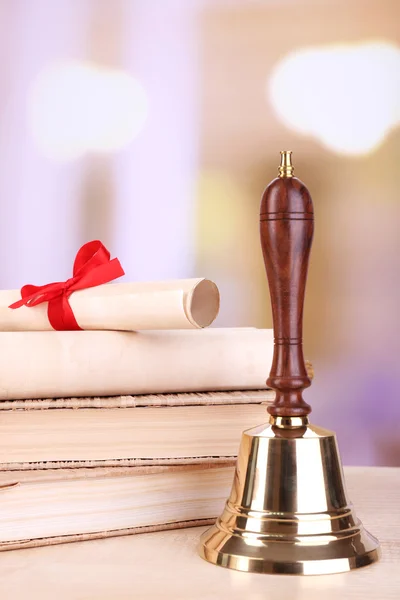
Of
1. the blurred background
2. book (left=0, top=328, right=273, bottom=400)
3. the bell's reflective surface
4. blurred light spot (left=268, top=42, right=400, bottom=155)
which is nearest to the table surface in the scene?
the bell's reflective surface

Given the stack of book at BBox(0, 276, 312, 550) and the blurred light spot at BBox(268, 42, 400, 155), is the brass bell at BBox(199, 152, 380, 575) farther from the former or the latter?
the blurred light spot at BBox(268, 42, 400, 155)

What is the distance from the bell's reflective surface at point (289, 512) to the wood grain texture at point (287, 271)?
0.02 metres

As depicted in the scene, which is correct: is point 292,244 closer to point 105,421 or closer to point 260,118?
point 105,421

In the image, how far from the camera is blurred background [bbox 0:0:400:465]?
5.93ft

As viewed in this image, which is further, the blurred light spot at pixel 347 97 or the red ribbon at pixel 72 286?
the blurred light spot at pixel 347 97

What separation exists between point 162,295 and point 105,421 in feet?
0.34

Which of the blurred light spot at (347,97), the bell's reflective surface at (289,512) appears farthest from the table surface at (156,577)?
the blurred light spot at (347,97)

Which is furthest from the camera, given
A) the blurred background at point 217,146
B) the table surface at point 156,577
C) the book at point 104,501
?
the blurred background at point 217,146

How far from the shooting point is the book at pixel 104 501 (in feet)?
1.99

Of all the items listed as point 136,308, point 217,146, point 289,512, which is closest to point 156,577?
point 289,512

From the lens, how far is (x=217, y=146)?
184 centimetres

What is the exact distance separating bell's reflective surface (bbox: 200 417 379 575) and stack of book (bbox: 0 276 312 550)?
7 cm

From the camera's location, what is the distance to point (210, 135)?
1.83 meters

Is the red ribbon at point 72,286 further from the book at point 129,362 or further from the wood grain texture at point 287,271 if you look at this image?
the wood grain texture at point 287,271
